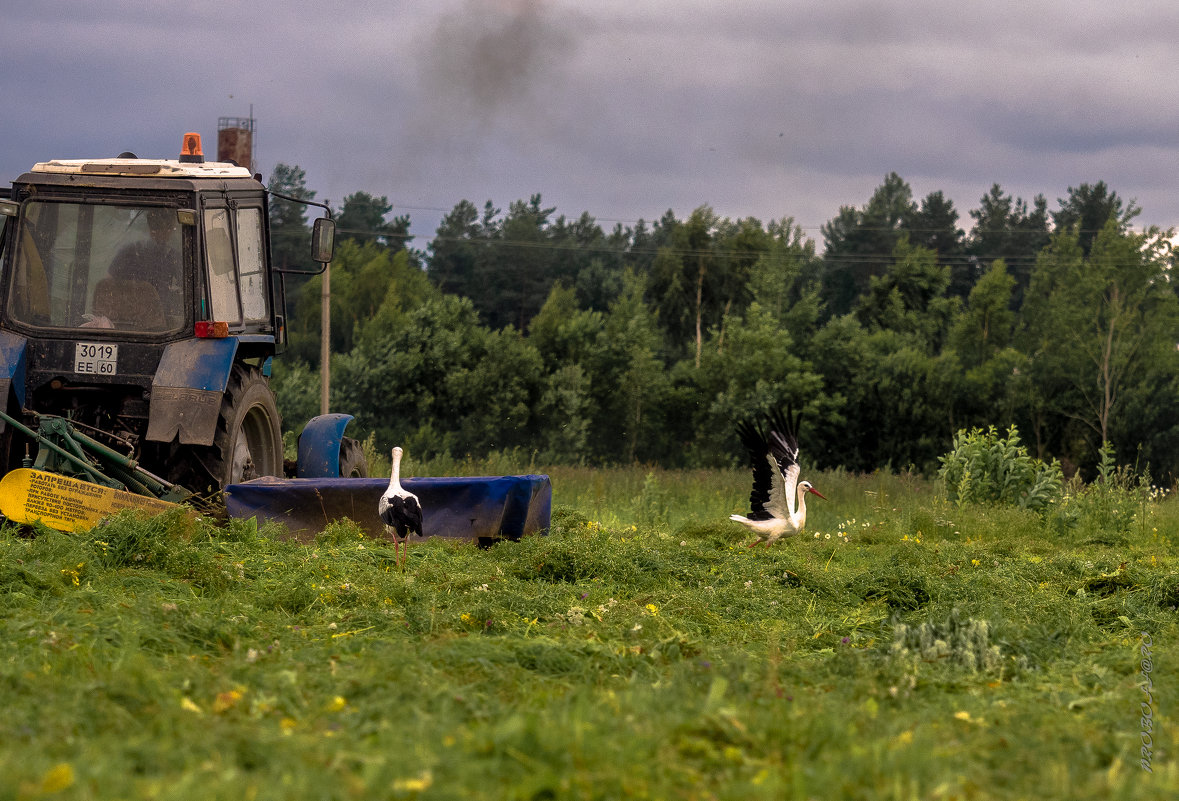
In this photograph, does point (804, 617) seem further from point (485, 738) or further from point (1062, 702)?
point (485, 738)

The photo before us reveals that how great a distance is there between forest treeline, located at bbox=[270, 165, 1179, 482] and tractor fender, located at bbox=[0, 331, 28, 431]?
2671 centimetres

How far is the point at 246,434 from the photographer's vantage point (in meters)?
8.80

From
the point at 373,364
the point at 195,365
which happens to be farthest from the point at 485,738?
the point at 373,364

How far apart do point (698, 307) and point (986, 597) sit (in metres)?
39.6

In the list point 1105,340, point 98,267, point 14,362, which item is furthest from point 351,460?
point 1105,340

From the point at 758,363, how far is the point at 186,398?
31.3 metres

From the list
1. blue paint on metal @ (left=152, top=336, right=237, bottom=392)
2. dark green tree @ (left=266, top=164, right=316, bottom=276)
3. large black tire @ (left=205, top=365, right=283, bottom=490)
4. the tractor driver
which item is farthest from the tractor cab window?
dark green tree @ (left=266, top=164, right=316, bottom=276)

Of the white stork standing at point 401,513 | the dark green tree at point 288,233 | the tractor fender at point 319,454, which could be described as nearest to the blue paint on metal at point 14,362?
the tractor fender at point 319,454

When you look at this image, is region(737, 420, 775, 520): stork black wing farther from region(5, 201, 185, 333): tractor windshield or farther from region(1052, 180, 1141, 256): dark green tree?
region(1052, 180, 1141, 256): dark green tree

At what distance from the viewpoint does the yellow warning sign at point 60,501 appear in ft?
21.9

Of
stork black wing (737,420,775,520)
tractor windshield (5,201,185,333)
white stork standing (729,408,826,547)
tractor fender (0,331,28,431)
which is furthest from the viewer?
stork black wing (737,420,775,520)

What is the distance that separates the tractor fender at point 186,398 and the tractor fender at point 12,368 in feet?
2.80

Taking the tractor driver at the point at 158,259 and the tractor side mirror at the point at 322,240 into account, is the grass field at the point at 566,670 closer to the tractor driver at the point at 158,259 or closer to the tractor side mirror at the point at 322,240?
the tractor driver at the point at 158,259

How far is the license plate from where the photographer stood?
7715 millimetres
